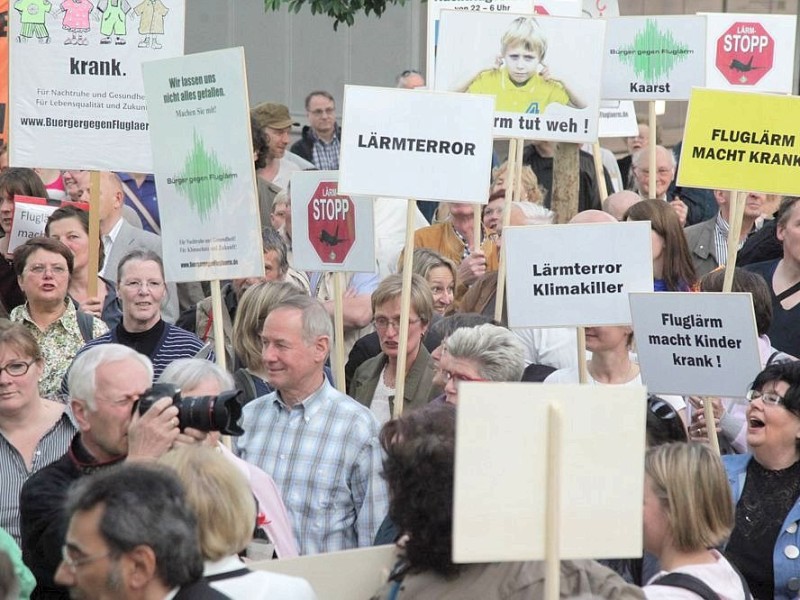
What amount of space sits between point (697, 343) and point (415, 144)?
1.55 metres

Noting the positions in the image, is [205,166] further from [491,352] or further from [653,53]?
[653,53]

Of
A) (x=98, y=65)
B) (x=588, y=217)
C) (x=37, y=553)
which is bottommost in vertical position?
(x=37, y=553)

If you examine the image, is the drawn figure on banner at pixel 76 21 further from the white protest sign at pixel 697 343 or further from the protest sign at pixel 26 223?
the white protest sign at pixel 697 343

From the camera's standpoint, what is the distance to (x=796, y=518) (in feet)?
17.5

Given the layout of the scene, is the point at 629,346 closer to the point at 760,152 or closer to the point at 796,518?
the point at 760,152

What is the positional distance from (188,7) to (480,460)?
1399cm

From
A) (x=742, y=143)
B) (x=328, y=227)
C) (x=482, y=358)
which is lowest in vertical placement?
(x=482, y=358)

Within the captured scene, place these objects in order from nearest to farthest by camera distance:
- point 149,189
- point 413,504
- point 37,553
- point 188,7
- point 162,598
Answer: point 162,598 → point 413,504 → point 37,553 → point 149,189 → point 188,7

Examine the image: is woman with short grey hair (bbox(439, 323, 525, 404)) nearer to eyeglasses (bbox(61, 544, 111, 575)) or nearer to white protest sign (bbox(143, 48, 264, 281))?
white protest sign (bbox(143, 48, 264, 281))

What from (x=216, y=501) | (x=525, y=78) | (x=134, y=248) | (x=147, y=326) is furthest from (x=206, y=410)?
(x=134, y=248)

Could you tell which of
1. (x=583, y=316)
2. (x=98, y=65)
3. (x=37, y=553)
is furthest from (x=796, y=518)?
(x=98, y=65)

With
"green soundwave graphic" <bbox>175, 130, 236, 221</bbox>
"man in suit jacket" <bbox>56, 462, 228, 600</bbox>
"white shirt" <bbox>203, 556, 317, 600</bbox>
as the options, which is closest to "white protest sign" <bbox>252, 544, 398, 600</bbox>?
"white shirt" <bbox>203, 556, 317, 600</bbox>

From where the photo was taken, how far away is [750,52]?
9.93 meters

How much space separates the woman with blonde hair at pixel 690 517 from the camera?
14.8 feet
